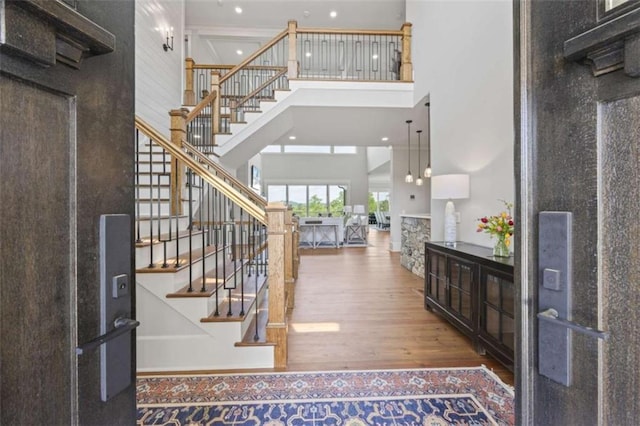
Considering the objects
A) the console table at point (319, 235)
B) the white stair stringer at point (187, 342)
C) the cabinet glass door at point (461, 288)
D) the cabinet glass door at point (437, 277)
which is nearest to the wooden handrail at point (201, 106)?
the white stair stringer at point (187, 342)

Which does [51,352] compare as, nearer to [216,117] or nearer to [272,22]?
[216,117]

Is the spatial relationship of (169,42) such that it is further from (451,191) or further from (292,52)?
(451,191)

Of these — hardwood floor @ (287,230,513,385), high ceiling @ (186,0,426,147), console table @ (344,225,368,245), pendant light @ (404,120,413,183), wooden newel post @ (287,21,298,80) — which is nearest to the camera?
hardwood floor @ (287,230,513,385)

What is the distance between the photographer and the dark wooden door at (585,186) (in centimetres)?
51

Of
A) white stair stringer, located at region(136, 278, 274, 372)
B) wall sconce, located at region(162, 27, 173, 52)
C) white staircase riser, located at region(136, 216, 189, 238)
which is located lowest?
white stair stringer, located at region(136, 278, 274, 372)

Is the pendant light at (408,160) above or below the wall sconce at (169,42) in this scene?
below

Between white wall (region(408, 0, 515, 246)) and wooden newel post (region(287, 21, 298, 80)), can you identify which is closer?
white wall (region(408, 0, 515, 246))

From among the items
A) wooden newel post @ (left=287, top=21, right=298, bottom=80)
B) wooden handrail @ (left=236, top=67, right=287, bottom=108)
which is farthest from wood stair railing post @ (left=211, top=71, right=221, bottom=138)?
wooden newel post @ (left=287, top=21, right=298, bottom=80)

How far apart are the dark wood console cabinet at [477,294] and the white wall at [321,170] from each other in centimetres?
1034

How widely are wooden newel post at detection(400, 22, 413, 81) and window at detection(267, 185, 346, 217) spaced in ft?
28.3

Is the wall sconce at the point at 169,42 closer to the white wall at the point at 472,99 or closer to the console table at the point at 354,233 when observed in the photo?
the white wall at the point at 472,99

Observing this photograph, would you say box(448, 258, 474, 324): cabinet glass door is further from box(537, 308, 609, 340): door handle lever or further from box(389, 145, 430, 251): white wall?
box(389, 145, 430, 251): white wall

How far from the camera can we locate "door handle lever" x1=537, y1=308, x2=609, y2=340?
0.54m

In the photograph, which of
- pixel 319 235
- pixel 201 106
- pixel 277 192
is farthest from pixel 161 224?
pixel 277 192
